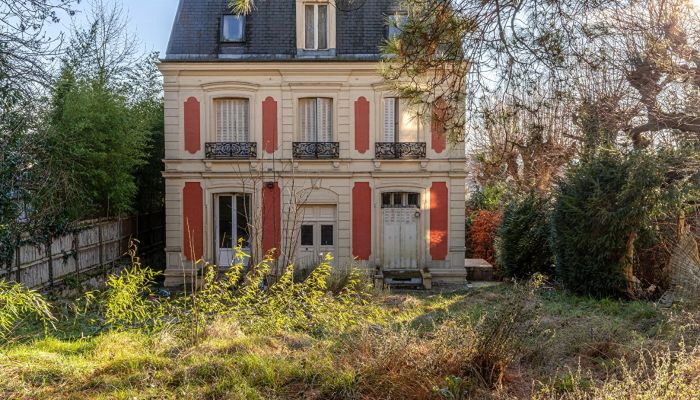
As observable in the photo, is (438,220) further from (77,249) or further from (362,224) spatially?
(77,249)

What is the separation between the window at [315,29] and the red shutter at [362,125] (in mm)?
1815

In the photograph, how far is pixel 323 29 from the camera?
15.2 m

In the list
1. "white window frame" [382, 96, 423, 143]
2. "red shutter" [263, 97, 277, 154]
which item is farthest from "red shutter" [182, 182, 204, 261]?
"white window frame" [382, 96, 423, 143]

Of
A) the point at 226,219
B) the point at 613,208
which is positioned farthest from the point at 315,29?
the point at 613,208

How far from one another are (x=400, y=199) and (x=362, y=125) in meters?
2.29

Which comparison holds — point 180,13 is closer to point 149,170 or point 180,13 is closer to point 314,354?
point 149,170

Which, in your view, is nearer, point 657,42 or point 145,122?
point 657,42

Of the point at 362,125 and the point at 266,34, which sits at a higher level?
the point at 266,34

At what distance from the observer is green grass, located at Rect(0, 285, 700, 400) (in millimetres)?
4770

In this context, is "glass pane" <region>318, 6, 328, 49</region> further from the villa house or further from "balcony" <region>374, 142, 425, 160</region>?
"balcony" <region>374, 142, 425, 160</region>

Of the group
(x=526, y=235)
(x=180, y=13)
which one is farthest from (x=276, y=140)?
(x=526, y=235)

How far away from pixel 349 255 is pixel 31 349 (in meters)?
9.96

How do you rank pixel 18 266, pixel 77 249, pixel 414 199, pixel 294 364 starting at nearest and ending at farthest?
pixel 294 364 → pixel 18 266 → pixel 77 249 → pixel 414 199

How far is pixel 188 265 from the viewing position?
1541 centimetres
